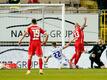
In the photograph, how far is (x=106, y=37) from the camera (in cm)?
3005

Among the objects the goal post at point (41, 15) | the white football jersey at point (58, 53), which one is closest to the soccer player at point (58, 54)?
the white football jersey at point (58, 53)

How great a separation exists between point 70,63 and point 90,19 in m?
3.17

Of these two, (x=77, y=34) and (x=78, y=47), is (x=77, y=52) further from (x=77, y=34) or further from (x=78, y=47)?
(x=77, y=34)

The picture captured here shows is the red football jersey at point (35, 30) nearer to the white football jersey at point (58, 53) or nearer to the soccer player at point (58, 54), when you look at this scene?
the soccer player at point (58, 54)

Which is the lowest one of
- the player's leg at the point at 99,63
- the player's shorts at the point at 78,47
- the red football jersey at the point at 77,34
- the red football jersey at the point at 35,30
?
the player's leg at the point at 99,63

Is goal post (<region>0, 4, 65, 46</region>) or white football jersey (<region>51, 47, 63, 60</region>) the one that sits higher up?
goal post (<region>0, 4, 65, 46</region>)

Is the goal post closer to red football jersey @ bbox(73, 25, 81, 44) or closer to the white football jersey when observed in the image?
red football jersey @ bbox(73, 25, 81, 44)

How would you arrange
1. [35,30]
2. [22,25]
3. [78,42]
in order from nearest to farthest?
[35,30] → [78,42] → [22,25]

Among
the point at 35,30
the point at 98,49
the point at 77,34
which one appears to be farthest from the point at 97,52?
the point at 35,30

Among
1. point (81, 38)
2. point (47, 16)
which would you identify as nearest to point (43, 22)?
point (47, 16)

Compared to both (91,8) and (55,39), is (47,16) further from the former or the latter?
(91,8)

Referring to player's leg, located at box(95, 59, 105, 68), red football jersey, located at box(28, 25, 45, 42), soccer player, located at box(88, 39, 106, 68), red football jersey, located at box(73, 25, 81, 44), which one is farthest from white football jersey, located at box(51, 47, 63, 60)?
red football jersey, located at box(28, 25, 45, 42)

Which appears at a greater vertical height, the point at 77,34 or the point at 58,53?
the point at 77,34

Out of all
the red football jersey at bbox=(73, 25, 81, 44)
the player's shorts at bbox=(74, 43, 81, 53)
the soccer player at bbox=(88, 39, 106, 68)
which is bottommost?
the soccer player at bbox=(88, 39, 106, 68)
